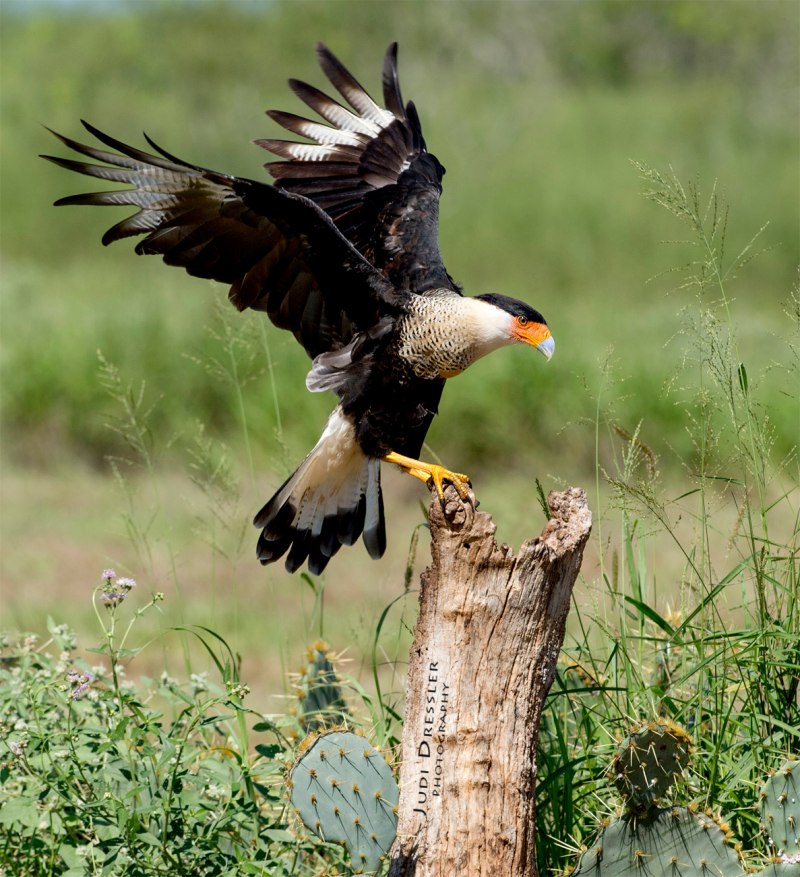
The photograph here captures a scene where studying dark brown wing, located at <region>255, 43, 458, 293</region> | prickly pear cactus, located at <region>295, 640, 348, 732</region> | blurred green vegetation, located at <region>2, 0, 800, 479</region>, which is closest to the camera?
prickly pear cactus, located at <region>295, 640, 348, 732</region>

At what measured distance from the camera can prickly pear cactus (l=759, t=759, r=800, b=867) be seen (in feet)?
7.45

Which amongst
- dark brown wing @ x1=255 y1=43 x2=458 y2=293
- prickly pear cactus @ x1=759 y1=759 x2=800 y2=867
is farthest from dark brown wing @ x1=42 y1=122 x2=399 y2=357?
prickly pear cactus @ x1=759 y1=759 x2=800 y2=867

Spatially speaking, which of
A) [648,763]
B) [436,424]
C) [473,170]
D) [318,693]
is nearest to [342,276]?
[318,693]

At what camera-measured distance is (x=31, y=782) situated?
2.63 meters

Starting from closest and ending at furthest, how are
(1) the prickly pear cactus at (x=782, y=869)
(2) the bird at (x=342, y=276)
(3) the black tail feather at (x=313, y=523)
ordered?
(1) the prickly pear cactus at (x=782, y=869), (2) the bird at (x=342, y=276), (3) the black tail feather at (x=313, y=523)

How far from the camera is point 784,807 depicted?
7.49 feet

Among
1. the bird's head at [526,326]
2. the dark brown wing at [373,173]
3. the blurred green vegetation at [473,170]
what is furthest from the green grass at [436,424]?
the dark brown wing at [373,173]

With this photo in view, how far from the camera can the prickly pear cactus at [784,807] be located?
2.27 meters

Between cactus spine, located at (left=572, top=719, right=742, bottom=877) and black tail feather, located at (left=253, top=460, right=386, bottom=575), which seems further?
black tail feather, located at (left=253, top=460, right=386, bottom=575)

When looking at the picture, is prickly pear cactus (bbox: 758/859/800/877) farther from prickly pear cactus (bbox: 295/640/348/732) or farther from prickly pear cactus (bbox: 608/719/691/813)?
prickly pear cactus (bbox: 295/640/348/732)

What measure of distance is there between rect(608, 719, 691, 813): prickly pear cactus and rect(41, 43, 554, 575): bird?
0.82 metres

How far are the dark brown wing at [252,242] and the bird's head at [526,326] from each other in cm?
39

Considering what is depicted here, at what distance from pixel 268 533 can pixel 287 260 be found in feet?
2.78

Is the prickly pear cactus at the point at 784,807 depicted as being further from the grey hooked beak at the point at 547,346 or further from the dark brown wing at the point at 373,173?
the dark brown wing at the point at 373,173
